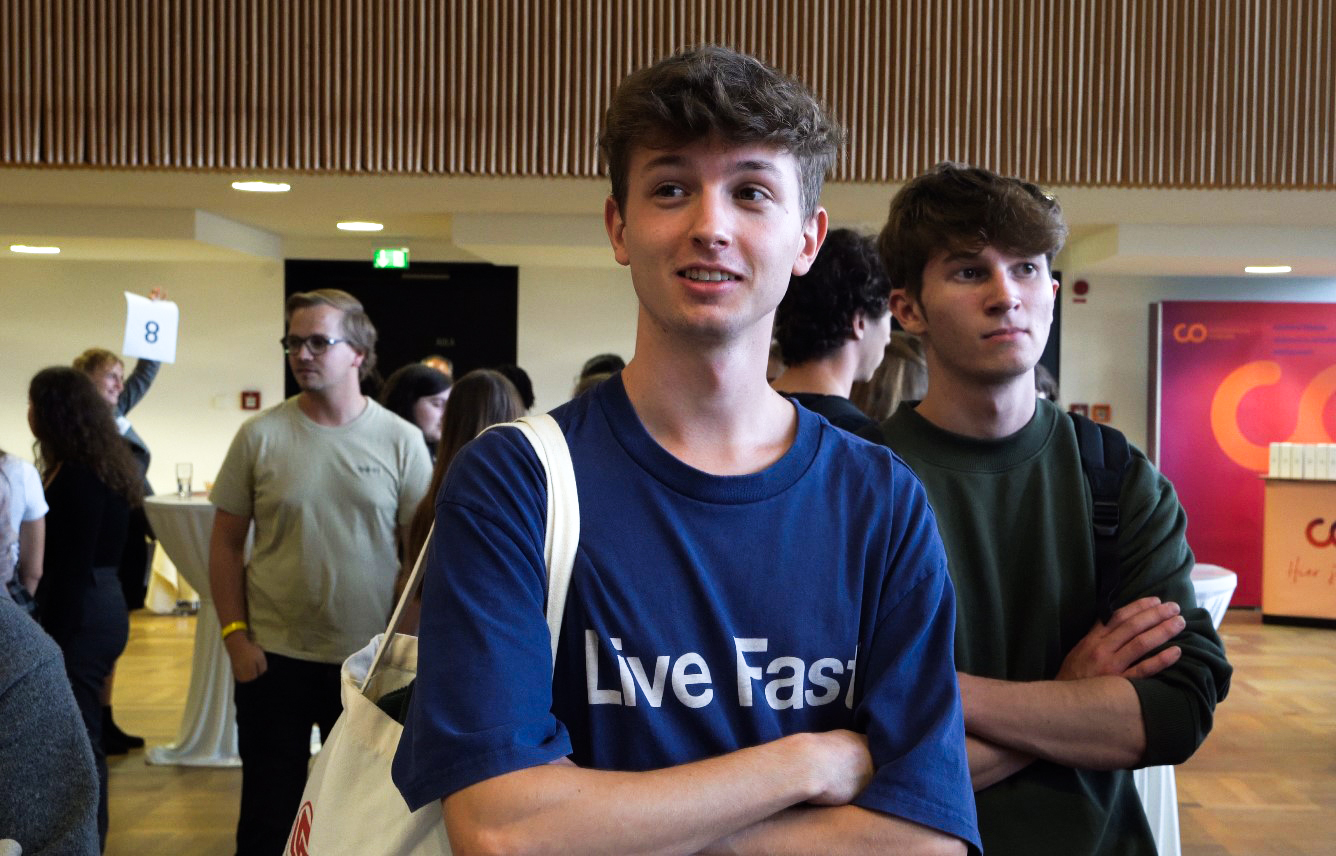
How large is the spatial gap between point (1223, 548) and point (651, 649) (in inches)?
406

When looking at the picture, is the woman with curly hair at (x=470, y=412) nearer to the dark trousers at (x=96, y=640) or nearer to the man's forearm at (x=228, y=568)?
the man's forearm at (x=228, y=568)

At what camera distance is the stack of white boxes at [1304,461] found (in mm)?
9500

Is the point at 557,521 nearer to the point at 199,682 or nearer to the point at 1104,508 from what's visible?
the point at 1104,508

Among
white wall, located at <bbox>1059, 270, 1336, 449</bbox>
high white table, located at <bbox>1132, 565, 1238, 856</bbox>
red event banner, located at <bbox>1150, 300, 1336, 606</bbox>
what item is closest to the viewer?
high white table, located at <bbox>1132, 565, 1238, 856</bbox>

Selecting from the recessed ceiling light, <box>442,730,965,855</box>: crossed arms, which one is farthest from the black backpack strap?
the recessed ceiling light

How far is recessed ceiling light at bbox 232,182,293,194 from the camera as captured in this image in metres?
7.06

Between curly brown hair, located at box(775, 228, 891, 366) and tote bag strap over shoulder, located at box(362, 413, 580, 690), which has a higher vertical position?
curly brown hair, located at box(775, 228, 891, 366)

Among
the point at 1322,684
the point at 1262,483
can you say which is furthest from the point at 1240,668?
the point at 1262,483

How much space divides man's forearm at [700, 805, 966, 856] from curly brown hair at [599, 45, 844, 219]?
0.62 metres

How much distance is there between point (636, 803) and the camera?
1.09 metres

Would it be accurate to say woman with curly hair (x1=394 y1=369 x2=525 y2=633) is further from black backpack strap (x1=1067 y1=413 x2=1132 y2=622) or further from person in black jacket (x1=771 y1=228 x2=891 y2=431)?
black backpack strap (x1=1067 y1=413 x2=1132 y2=622)

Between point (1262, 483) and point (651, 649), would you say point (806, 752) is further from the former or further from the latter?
point (1262, 483)

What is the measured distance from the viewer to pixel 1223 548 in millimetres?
10344

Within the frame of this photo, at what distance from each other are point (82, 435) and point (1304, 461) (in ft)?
28.3
